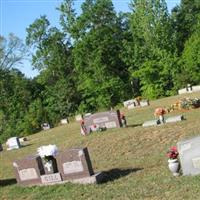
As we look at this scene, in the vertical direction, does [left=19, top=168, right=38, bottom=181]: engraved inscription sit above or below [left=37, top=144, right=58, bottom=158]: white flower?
below

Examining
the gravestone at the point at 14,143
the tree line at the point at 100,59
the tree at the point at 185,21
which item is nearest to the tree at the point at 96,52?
the tree line at the point at 100,59

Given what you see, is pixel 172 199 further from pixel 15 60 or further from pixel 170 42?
pixel 15 60

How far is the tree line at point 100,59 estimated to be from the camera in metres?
57.1

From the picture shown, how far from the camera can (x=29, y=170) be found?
14.7 metres

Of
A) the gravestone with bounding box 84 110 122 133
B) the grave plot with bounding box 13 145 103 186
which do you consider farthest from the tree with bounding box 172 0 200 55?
the grave plot with bounding box 13 145 103 186

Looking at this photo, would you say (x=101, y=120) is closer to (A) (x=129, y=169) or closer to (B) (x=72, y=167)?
(A) (x=129, y=169)

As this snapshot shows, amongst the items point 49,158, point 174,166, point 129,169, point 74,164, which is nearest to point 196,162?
point 174,166

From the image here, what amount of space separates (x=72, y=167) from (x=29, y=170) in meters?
1.50

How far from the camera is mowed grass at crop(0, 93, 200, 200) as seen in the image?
38.1 ft

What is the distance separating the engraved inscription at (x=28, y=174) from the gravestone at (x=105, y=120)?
401 inches

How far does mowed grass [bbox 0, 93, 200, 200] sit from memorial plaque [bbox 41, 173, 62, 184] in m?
0.31

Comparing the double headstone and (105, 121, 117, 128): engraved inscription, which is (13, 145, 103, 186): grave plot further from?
(105, 121, 117, 128): engraved inscription

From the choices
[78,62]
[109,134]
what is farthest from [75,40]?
[109,134]

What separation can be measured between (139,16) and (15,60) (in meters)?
16.8
